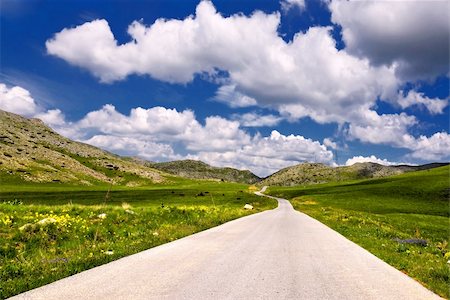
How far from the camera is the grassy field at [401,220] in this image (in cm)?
1430

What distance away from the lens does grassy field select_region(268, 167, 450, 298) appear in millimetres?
14302

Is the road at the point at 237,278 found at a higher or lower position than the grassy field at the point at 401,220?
lower

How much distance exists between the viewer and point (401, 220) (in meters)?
58.5

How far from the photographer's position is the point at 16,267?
11.6 meters

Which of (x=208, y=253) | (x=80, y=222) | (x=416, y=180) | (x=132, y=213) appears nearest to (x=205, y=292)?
(x=208, y=253)

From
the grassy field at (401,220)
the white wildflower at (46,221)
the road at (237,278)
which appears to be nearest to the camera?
the road at (237,278)

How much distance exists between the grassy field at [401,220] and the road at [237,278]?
1.16 m

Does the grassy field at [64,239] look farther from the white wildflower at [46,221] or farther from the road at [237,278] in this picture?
the road at [237,278]

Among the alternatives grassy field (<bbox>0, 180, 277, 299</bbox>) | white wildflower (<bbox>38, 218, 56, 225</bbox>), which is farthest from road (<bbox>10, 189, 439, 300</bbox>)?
white wildflower (<bbox>38, 218, 56, 225</bbox>)

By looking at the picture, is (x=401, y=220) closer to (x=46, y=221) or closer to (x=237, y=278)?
(x=46, y=221)

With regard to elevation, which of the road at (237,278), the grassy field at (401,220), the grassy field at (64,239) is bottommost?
the grassy field at (64,239)

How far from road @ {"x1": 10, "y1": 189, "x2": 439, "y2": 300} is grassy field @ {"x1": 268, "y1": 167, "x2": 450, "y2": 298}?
116 centimetres

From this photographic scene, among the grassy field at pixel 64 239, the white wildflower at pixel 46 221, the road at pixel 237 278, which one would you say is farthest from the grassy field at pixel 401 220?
the white wildflower at pixel 46 221

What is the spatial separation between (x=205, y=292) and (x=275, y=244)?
34.0ft
